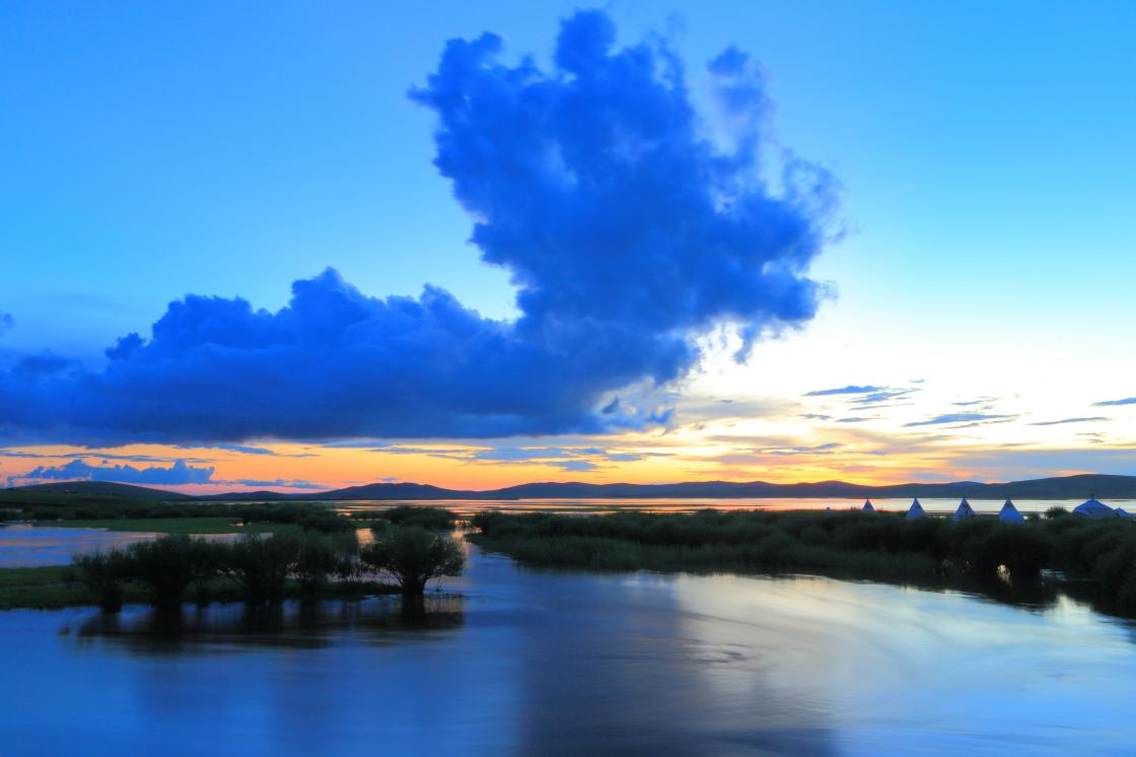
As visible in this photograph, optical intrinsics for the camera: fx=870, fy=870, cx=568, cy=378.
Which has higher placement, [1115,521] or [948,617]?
[1115,521]

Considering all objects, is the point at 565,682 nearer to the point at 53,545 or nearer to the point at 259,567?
the point at 259,567

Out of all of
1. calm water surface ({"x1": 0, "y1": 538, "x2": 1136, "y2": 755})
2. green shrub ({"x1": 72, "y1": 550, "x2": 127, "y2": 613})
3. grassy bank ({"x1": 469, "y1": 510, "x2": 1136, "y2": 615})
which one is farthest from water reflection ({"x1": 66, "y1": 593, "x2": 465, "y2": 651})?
grassy bank ({"x1": 469, "y1": 510, "x2": 1136, "y2": 615})

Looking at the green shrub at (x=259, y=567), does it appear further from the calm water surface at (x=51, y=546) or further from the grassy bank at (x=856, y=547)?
the grassy bank at (x=856, y=547)

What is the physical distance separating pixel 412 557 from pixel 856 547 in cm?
2601

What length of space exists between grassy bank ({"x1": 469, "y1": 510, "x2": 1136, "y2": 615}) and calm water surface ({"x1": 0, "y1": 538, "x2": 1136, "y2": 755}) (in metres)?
8.80

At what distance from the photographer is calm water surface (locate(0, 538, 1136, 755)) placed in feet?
39.5

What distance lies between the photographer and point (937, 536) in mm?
39688

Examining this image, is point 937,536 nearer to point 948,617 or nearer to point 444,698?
point 948,617

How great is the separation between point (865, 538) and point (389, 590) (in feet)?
86.6

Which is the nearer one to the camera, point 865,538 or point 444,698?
point 444,698

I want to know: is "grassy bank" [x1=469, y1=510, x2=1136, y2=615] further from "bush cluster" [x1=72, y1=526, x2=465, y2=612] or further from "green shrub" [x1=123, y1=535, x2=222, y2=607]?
"green shrub" [x1=123, y1=535, x2=222, y2=607]

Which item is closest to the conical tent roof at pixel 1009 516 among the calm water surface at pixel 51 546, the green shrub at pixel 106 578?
the green shrub at pixel 106 578

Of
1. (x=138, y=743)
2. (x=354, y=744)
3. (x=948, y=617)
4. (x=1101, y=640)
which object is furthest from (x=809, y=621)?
(x=138, y=743)

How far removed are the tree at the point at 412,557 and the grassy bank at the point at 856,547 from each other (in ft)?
45.4
